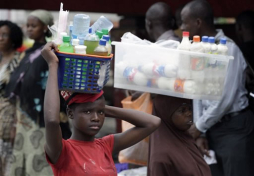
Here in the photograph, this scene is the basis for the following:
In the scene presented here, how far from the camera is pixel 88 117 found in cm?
355

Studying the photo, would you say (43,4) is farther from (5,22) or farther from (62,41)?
(62,41)

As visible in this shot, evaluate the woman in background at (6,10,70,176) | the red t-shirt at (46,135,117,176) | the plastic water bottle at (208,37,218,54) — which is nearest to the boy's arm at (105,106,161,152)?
the red t-shirt at (46,135,117,176)

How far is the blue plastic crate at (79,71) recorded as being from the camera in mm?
3418

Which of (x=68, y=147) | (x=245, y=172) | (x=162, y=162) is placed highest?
(x=68, y=147)

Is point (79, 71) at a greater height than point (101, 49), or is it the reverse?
point (101, 49)

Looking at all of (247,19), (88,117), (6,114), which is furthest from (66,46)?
(247,19)

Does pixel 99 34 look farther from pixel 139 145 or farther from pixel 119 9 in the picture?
pixel 119 9

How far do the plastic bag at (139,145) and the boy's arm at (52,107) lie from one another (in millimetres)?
2304

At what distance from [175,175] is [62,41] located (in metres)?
1.41

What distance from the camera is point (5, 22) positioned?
715 centimetres

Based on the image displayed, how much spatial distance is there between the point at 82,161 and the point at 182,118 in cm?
116

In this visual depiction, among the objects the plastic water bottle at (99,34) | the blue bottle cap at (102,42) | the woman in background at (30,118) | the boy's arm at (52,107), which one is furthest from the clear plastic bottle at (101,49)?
the woman in background at (30,118)

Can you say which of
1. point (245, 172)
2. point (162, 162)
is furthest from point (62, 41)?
point (245, 172)

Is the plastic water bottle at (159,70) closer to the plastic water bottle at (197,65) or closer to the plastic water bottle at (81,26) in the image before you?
the plastic water bottle at (197,65)
